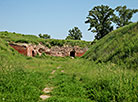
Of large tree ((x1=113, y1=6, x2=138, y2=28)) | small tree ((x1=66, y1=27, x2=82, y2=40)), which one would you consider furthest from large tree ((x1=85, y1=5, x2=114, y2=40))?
small tree ((x1=66, y1=27, x2=82, y2=40))

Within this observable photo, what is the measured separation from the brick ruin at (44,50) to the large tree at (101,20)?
13278 millimetres

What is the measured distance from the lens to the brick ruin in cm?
1966

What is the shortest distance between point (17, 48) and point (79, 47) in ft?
44.7

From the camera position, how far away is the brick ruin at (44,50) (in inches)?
774

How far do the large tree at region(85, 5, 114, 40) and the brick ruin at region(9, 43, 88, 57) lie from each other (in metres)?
13.3

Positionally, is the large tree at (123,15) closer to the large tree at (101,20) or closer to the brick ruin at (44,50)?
the large tree at (101,20)

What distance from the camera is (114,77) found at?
4859 millimetres

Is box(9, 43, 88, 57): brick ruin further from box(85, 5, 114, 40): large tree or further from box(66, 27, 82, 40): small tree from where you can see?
box(66, 27, 82, 40): small tree

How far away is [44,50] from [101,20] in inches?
908

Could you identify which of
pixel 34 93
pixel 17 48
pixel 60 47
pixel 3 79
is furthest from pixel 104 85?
pixel 60 47

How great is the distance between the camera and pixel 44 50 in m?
25.4

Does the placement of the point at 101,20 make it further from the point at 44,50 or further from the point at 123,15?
the point at 44,50

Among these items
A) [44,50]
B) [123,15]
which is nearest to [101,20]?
[123,15]

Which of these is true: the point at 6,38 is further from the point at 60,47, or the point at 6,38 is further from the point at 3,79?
the point at 3,79
